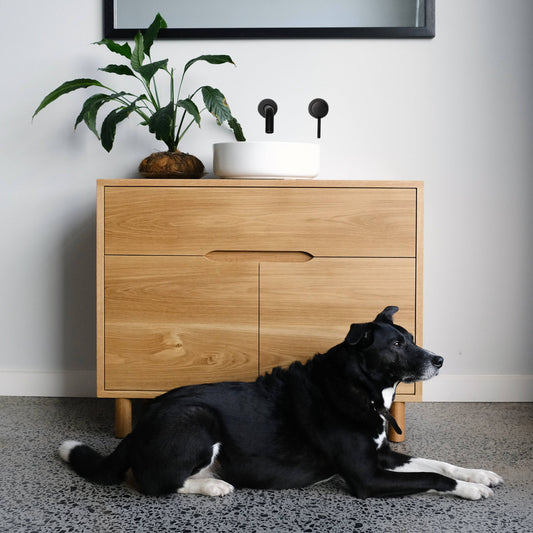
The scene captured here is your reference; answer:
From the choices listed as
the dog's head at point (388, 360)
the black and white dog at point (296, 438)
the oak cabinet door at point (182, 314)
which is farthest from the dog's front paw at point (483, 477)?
the oak cabinet door at point (182, 314)

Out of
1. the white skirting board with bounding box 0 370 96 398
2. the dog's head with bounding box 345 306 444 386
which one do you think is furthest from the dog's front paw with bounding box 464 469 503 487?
the white skirting board with bounding box 0 370 96 398

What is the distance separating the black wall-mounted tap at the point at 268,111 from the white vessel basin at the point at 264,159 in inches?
10.3

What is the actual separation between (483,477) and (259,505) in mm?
592

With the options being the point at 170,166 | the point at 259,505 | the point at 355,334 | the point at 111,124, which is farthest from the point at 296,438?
the point at 111,124

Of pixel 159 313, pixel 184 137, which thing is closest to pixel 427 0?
pixel 184 137

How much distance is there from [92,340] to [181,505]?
117 cm

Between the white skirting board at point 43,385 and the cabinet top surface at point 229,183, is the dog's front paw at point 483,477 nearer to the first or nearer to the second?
the cabinet top surface at point 229,183

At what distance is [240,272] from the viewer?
2.00 m

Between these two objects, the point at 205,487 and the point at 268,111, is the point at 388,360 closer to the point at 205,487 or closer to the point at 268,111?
the point at 205,487

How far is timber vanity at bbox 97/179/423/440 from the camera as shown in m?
1.98

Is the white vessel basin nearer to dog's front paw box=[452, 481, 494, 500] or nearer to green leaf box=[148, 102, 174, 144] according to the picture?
green leaf box=[148, 102, 174, 144]

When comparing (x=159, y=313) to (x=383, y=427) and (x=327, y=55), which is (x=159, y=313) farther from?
(x=327, y=55)

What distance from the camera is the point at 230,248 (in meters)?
2.00

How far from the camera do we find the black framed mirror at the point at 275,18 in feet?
7.88
